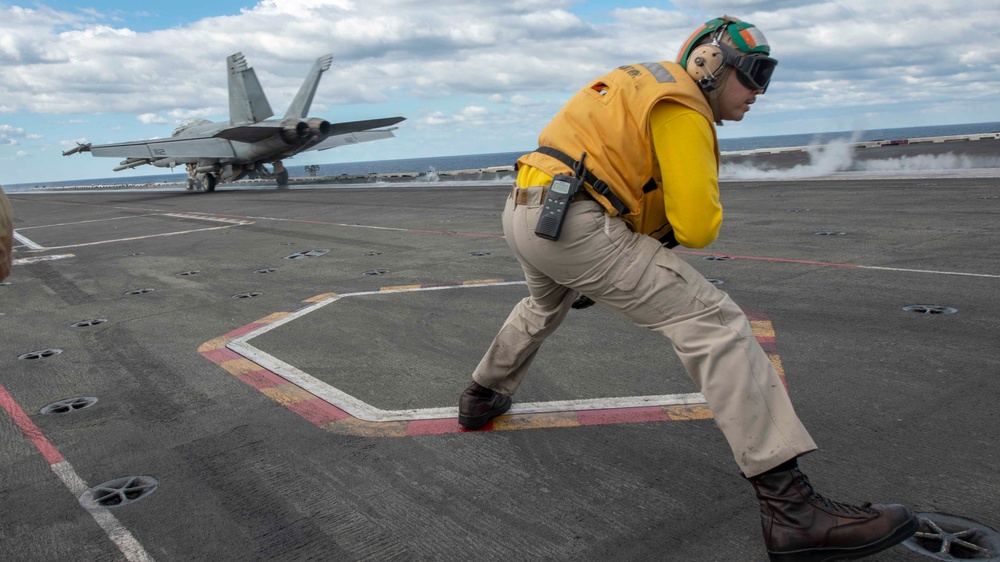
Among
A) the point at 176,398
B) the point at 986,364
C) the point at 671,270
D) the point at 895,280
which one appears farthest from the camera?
the point at 895,280

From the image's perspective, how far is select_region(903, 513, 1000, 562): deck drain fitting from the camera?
2.45 metres

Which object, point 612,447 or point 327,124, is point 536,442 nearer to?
point 612,447

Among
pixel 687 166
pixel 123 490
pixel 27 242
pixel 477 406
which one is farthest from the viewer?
pixel 27 242

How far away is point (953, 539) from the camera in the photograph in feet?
8.25

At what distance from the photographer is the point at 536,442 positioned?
3.59 m

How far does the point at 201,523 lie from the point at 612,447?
186 cm

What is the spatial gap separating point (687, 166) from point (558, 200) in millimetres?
508

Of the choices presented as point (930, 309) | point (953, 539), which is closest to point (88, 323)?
point (953, 539)

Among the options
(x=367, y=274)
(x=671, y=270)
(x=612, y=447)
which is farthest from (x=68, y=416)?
(x=367, y=274)

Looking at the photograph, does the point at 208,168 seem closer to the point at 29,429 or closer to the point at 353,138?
the point at 353,138

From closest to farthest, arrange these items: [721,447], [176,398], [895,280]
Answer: [721,447] < [176,398] < [895,280]

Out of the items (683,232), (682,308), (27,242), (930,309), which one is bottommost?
(27,242)

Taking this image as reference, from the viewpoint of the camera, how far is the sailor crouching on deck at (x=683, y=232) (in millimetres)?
2506

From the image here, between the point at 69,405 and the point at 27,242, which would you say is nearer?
the point at 69,405
